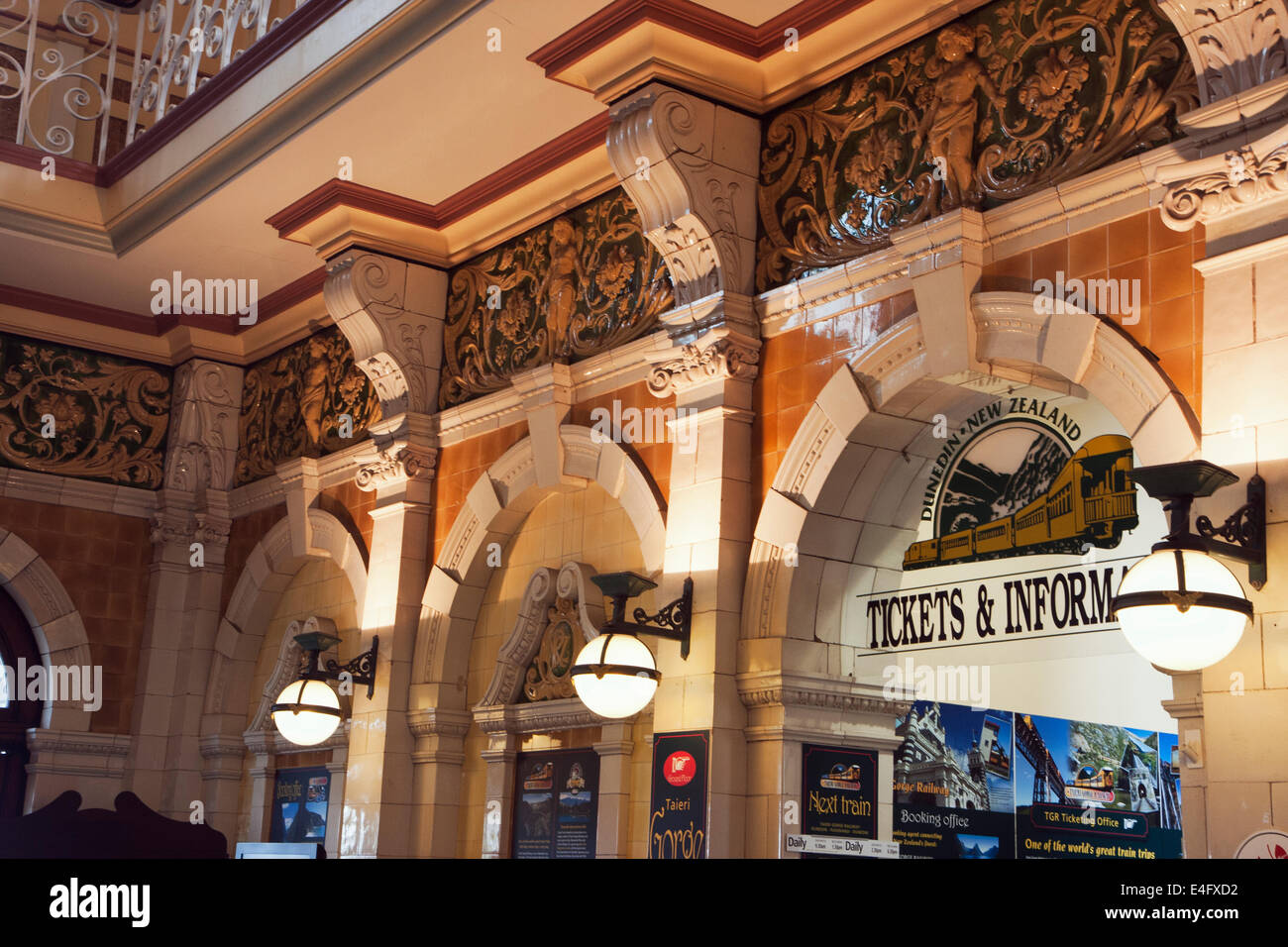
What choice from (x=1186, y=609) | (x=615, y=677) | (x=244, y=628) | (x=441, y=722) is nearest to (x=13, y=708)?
(x=244, y=628)

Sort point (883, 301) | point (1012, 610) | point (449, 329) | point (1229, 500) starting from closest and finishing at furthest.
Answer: point (1229, 500) < point (883, 301) < point (1012, 610) < point (449, 329)

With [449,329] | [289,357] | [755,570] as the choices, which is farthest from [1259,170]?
[289,357]

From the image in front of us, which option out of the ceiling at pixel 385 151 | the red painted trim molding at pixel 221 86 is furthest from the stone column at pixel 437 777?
the red painted trim molding at pixel 221 86

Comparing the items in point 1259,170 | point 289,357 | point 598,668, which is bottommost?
point 598,668

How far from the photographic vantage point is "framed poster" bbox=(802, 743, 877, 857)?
19.9 ft

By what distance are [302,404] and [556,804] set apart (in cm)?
424

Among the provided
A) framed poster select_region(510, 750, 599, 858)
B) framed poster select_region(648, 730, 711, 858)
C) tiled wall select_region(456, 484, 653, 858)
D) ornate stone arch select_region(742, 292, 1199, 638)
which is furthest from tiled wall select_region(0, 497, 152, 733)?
ornate stone arch select_region(742, 292, 1199, 638)

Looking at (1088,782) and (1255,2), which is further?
(1088,782)

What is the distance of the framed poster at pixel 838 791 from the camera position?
19.9 ft

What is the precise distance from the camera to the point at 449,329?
29.4 feet

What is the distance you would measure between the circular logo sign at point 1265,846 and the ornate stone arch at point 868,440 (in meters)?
1.77
